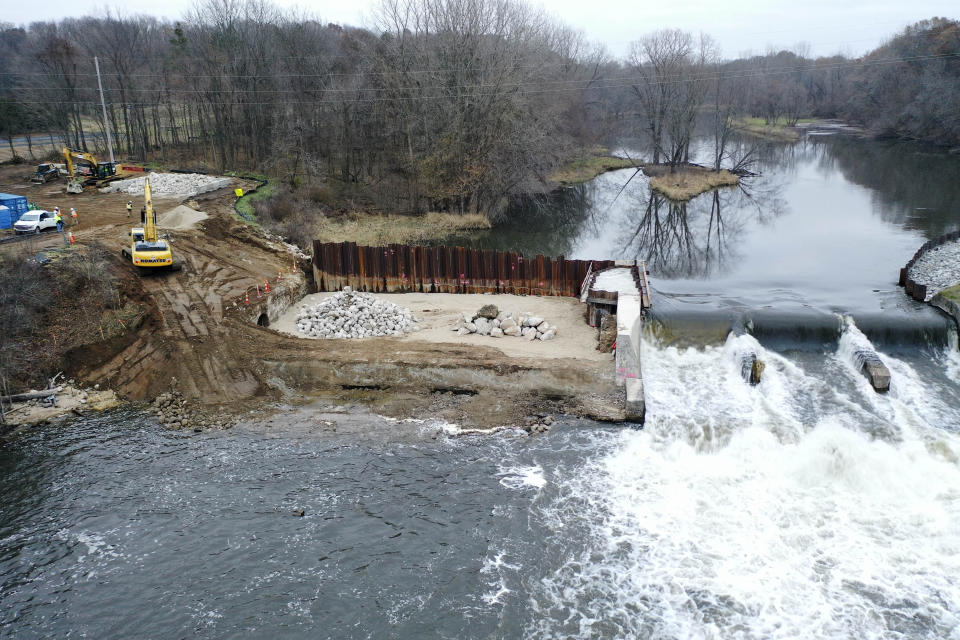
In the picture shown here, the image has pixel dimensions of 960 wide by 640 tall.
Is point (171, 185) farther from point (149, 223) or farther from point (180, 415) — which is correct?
point (180, 415)

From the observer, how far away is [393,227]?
4634 cm

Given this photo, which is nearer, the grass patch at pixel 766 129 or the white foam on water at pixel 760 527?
the white foam on water at pixel 760 527

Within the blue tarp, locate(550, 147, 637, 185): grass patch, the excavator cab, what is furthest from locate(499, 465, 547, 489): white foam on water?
locate(550, 147, 637, 185): grass patch

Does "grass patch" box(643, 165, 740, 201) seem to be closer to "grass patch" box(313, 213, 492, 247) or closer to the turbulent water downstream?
"grass patch" box(313, 213, 492, 247)

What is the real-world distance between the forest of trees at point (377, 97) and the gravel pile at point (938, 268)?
80.6ft

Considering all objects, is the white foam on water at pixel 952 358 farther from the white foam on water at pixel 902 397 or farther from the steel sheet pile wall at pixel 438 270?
the steel sheet pile wall at pixel 438 270

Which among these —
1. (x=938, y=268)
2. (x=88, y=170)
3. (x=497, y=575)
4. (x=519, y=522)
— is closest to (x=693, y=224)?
(x=938, y=268)

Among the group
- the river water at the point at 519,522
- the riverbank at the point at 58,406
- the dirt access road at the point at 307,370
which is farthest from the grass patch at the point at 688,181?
the riverbank at the point at 58,406

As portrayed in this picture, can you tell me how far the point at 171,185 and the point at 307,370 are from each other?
27463mm

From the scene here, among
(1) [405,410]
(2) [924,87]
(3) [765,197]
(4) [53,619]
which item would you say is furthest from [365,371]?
(2) [924,87]

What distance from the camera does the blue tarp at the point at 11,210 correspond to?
1314 inches

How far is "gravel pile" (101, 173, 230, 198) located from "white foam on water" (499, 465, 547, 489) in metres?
32.8

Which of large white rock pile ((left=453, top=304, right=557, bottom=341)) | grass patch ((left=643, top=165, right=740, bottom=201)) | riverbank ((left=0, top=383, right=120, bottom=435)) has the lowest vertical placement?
riverbank ((left=0, top=383, right=120, bottom=435))

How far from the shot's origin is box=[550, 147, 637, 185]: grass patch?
221 feet
